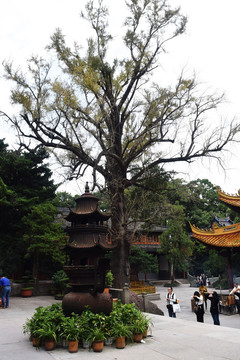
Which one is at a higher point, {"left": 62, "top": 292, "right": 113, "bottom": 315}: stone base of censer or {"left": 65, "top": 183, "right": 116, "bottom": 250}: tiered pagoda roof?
{"left": 65, "top": 183, "right": 116, "bottom": 250}: tiered pagoda roof

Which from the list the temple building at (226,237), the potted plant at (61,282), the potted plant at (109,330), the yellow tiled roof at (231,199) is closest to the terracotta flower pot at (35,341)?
the potted plant at (109,330)

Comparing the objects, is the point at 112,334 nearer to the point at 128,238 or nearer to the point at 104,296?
the point at 104,296

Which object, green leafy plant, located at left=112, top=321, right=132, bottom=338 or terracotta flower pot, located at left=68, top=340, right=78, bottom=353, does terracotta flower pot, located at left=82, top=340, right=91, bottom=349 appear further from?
green leafy plant, located at left=112, top=321, right=132, bottom=338

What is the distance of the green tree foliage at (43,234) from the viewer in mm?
18062

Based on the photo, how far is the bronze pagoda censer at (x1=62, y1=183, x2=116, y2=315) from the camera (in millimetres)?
8000

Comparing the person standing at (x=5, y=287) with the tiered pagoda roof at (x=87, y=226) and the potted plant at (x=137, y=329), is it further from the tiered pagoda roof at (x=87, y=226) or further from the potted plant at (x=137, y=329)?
the potted plant at (x=137, y=329)

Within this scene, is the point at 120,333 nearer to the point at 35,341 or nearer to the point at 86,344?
the point at 86,344

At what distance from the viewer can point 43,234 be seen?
1867 cm

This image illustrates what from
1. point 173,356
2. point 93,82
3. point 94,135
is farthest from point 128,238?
point 173,356

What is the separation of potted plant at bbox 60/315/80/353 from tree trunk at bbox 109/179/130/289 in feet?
24.0

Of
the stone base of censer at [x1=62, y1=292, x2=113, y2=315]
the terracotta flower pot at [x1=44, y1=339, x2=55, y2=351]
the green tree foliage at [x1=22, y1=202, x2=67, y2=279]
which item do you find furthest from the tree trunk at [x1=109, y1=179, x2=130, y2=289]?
the terracotta flower pot at [x1=44, y1=339, x2=55, y2=351]

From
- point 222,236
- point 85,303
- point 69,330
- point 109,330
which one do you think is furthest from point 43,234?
point 69,330

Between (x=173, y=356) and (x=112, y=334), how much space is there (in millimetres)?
1550

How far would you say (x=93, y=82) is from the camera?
49.3ft
